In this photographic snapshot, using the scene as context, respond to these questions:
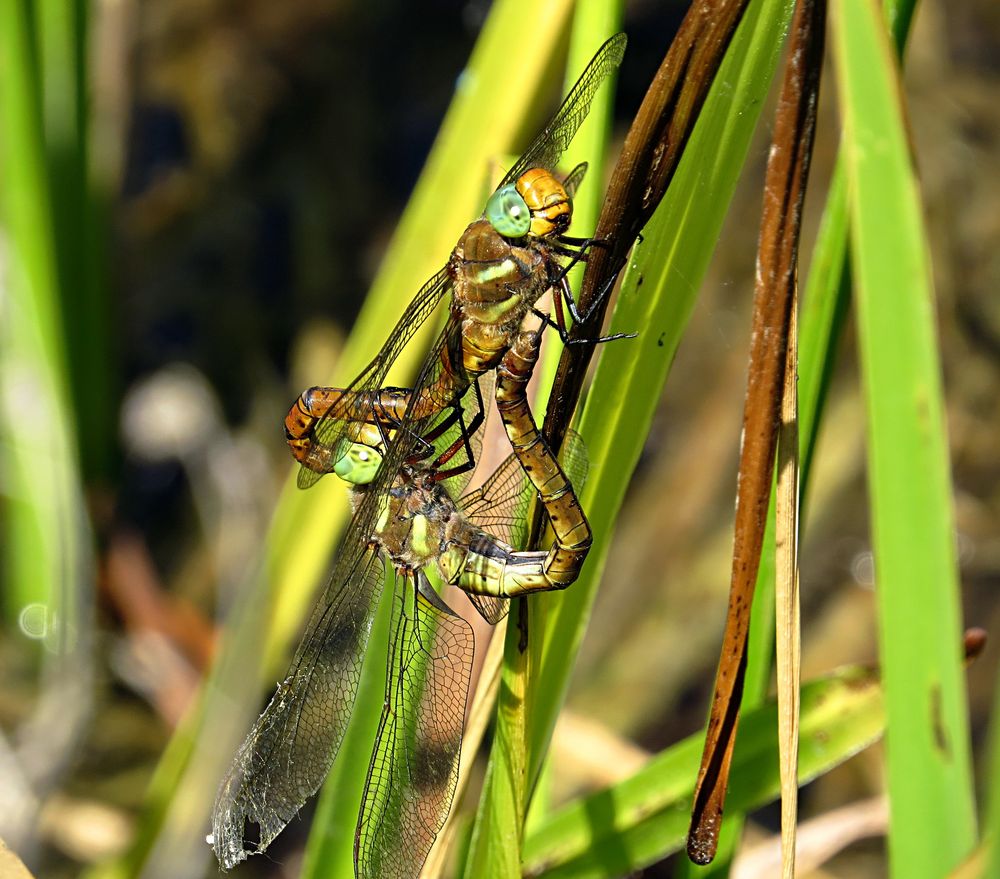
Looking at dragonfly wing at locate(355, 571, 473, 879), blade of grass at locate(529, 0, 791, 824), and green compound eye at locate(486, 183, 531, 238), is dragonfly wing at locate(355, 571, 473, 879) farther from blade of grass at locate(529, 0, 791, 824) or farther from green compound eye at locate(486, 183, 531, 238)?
green compound eye at locate(486, 183, 531, 238)

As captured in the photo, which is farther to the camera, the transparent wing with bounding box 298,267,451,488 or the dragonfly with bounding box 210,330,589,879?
the transparent wing with bounding box 298,267,451,488

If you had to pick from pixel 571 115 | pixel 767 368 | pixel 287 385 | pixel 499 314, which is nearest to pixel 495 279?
pixel 499 314

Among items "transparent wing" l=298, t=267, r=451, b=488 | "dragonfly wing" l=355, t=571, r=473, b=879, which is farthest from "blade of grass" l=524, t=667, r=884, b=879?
"transparent wing" l=298, t=267, r=451, b=488

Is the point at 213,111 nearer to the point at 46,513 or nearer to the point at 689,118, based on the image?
the point at 46,513

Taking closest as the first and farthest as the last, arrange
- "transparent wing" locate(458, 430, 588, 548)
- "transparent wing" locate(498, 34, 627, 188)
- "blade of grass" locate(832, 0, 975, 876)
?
1. "blade of grass" locate(832, 0, 975, 876)
2. "transparent wing" locate(498, 34, 627, 188)
3. "transparent wing" locate(458, 430, 588, 548)

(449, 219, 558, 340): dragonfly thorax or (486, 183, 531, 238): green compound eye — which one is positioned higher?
(486, 183, 531, 238): green compound eye

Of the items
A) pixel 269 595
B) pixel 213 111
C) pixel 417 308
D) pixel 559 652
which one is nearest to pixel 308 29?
pixel 213 111
